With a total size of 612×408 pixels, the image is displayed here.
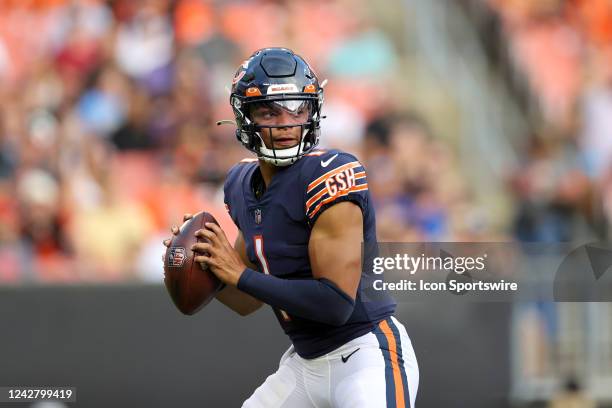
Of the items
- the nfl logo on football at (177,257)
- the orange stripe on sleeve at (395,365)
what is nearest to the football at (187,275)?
the nfl logo on football at (177,257)

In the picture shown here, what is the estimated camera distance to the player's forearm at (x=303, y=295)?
3.90 metres

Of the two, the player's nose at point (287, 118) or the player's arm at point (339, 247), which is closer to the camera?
the player's arm at point (339, 247)

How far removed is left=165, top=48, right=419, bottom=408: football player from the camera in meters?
3.92

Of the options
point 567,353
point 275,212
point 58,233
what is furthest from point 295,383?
point 58,233

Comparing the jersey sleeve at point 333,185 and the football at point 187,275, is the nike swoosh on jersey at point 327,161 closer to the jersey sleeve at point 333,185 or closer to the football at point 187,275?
the jersey sleeve at point 333,185

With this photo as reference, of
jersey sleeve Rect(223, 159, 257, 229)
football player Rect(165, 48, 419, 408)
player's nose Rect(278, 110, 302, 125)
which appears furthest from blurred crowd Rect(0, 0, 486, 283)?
player's nose Rect(278, 110, 302, 125)

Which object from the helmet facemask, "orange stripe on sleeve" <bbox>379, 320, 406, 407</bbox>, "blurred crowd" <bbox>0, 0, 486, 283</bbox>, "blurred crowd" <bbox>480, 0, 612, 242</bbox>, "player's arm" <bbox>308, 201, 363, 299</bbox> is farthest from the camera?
"blurred crowd" <bbox>480, 0, 612, 242</bbox>

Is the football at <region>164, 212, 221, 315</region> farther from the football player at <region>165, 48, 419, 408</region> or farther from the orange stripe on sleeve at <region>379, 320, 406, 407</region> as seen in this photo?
the orange stripe on sleeve at <region>379, 320, 406, 407</region>

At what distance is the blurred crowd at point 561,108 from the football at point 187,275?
→ 4.26 m

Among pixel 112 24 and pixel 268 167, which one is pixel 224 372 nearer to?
pixel 268 167

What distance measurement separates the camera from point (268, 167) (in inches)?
168

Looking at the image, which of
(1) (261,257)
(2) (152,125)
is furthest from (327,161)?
(2) (152,125)

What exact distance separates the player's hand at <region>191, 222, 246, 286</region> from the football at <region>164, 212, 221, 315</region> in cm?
5

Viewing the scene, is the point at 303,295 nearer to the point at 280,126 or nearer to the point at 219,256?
the point at 219,256
